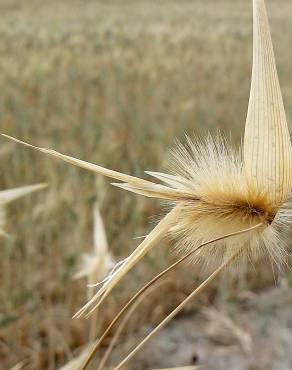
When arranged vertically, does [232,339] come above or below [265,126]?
below

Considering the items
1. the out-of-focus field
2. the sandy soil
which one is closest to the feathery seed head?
the out-of-focus field

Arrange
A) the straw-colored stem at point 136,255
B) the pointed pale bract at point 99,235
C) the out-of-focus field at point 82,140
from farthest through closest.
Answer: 1. the out-of-focus field at point 82,140
2. the pointed pale bract at point 99,235
3. the straw-colored stem at point 136,255

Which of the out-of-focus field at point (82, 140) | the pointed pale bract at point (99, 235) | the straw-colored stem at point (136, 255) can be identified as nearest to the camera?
the straw-colored stem at point (136, 255)

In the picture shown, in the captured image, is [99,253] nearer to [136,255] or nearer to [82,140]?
[136,255]

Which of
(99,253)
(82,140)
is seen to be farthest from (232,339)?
(82,140)

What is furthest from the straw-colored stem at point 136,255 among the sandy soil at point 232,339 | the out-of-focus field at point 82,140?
the sandy soil at point 232,339

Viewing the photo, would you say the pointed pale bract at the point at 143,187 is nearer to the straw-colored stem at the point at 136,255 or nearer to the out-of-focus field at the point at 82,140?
the straw-colored stem at the point at 136,255

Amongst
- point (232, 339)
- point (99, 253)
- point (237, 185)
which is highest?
point (237, 185)
